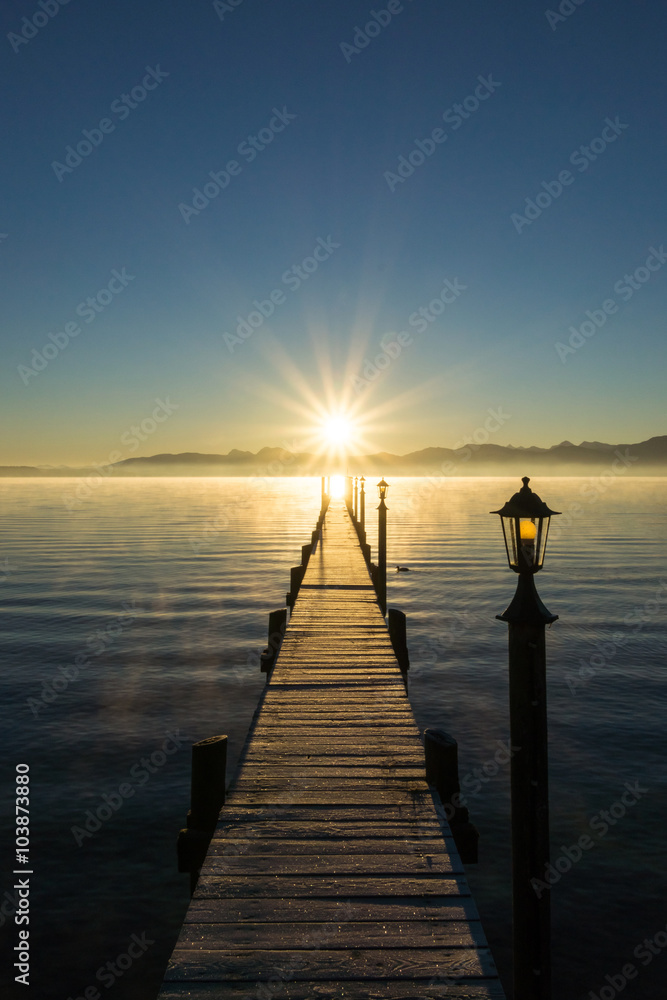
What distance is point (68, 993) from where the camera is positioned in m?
6.14

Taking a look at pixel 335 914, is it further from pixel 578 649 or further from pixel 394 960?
pixel 578 649

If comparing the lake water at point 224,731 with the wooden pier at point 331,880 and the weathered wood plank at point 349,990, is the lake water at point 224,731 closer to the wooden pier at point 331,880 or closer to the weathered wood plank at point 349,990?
the wooden pier at point 331,880

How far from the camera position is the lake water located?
22.9 ft

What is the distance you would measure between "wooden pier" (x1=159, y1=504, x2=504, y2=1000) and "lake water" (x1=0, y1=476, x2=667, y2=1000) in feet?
8.71

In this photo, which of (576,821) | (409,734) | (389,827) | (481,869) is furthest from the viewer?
(576,821)

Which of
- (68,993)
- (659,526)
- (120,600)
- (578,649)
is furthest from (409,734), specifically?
(659,526)

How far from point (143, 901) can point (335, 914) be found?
15.3 feet

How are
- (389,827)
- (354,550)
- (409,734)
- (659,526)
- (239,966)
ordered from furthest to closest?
(659,526) → (354,550) → (409,734) → (389,827) → (239,966)
